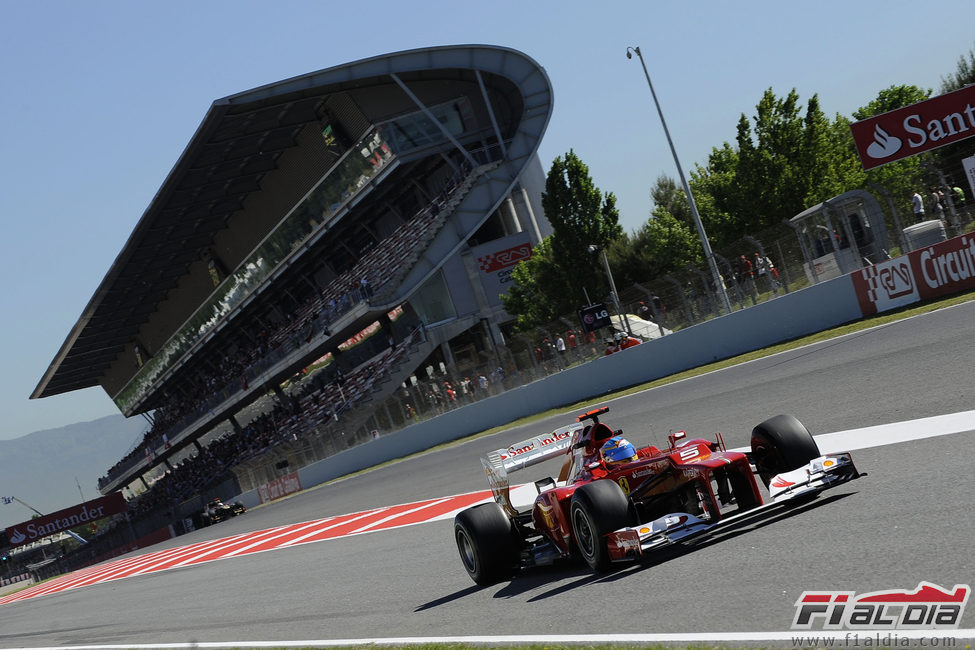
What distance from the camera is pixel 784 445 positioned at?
24.2ft

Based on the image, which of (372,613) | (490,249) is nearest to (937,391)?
(372,613)

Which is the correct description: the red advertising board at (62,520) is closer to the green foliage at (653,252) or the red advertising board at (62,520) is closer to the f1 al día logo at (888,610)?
the green foliage at (653,252)

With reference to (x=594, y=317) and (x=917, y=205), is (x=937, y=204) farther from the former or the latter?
(x=594, y=317)

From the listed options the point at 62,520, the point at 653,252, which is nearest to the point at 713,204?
the point at 653,252

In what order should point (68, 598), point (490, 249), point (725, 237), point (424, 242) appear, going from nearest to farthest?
point (68, 598), point (424, 242), point (490, 249), point (725, 237)

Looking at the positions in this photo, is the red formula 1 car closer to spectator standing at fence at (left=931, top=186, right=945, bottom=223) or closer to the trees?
spectator standing at fence at (left=931, top=186, right=945, bottom=223)

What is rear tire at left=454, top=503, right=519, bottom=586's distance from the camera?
8.66m

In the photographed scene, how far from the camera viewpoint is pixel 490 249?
50406 millimetres

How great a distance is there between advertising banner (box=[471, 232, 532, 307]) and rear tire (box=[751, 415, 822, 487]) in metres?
41.6

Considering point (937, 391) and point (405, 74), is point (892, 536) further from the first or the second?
point (405, 74)

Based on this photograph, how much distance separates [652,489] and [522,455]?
5.67ft

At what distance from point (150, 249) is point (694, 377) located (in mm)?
43077

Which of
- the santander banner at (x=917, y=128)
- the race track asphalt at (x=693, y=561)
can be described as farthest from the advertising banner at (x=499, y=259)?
the race track asphalt at (x=693, y=561)

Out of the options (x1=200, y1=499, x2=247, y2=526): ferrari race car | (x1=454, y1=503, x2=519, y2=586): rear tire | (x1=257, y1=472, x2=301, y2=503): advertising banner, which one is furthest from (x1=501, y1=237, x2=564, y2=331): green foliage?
(x1=454, y1=503, x2=519, y2=586): rear tire
